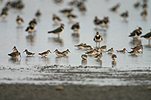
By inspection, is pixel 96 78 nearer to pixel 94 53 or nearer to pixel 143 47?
pixel 94 53

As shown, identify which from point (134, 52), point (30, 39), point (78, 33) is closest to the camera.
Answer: point (134, 52)

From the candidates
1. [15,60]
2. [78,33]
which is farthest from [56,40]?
[15,60]

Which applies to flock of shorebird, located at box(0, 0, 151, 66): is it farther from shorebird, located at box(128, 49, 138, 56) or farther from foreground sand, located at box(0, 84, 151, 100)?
foreground sand, located at box(0, 84, 151, 100)

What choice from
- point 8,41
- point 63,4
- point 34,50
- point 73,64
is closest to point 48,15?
point 63,4

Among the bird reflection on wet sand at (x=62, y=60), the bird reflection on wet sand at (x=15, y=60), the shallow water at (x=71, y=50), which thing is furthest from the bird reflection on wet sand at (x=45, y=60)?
the bird reflection on wet sand at (x=15, y=60)

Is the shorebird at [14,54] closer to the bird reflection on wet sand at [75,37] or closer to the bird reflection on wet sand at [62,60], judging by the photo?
the bird reflection on wet sand at [62,60]

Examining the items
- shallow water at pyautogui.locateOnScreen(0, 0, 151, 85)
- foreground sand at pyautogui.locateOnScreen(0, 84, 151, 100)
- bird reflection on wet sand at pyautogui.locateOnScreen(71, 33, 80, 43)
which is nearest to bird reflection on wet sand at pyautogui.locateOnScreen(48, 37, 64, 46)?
shallow water at pyautogui.locateOnScreen(0, 0, 151, 85)

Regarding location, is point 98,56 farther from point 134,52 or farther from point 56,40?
point 56,40
